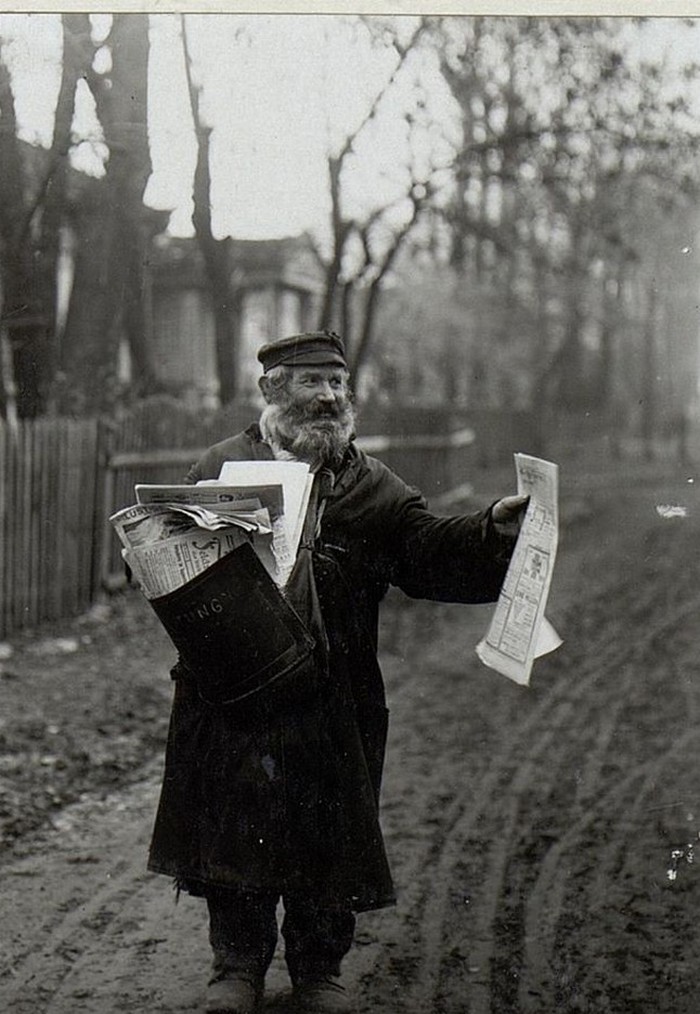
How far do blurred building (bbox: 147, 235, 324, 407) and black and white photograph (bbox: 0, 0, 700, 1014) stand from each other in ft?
0.10

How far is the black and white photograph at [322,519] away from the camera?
10.6 feet

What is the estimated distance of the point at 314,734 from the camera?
10.6 ft

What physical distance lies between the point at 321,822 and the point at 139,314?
335 cm

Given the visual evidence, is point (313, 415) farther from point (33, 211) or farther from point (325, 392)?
point (33, 211)

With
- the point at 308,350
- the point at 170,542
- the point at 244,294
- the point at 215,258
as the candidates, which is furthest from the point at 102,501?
the point at 170,542

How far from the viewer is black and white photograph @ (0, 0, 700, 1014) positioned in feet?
10.6

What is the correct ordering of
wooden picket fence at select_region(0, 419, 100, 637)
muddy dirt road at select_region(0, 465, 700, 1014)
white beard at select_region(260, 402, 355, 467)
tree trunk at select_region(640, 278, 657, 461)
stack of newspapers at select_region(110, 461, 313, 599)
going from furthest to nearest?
tree trunk at select_region(640, 278, 657, 461), wooden picket fence at select_region(0, 419, 100, 637), muddy dirt road at select_region(0, 465, 700, 1014), white beard at select_region(260, 402, 355, 467), stack of newspapers at select_region(110, 461, 313, 599)

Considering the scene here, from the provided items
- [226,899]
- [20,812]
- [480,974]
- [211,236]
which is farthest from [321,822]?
[211,236]

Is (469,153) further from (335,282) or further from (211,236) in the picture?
(211,236)

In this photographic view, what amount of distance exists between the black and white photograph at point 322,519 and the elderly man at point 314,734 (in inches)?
0.4

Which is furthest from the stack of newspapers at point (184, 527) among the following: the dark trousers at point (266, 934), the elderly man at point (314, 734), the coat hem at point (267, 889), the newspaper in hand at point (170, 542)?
the dark trousers at point (266, 934)

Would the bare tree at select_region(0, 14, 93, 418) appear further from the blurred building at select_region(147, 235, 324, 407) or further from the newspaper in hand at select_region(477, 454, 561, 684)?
the newspaper in hand at select_region(477, 454, 561, 684)

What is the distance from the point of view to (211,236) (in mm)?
4426

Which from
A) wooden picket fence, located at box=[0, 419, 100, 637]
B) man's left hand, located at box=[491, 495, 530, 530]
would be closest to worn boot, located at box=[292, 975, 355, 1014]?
man's left hand, located at box=[491, 495, 530, 530]
